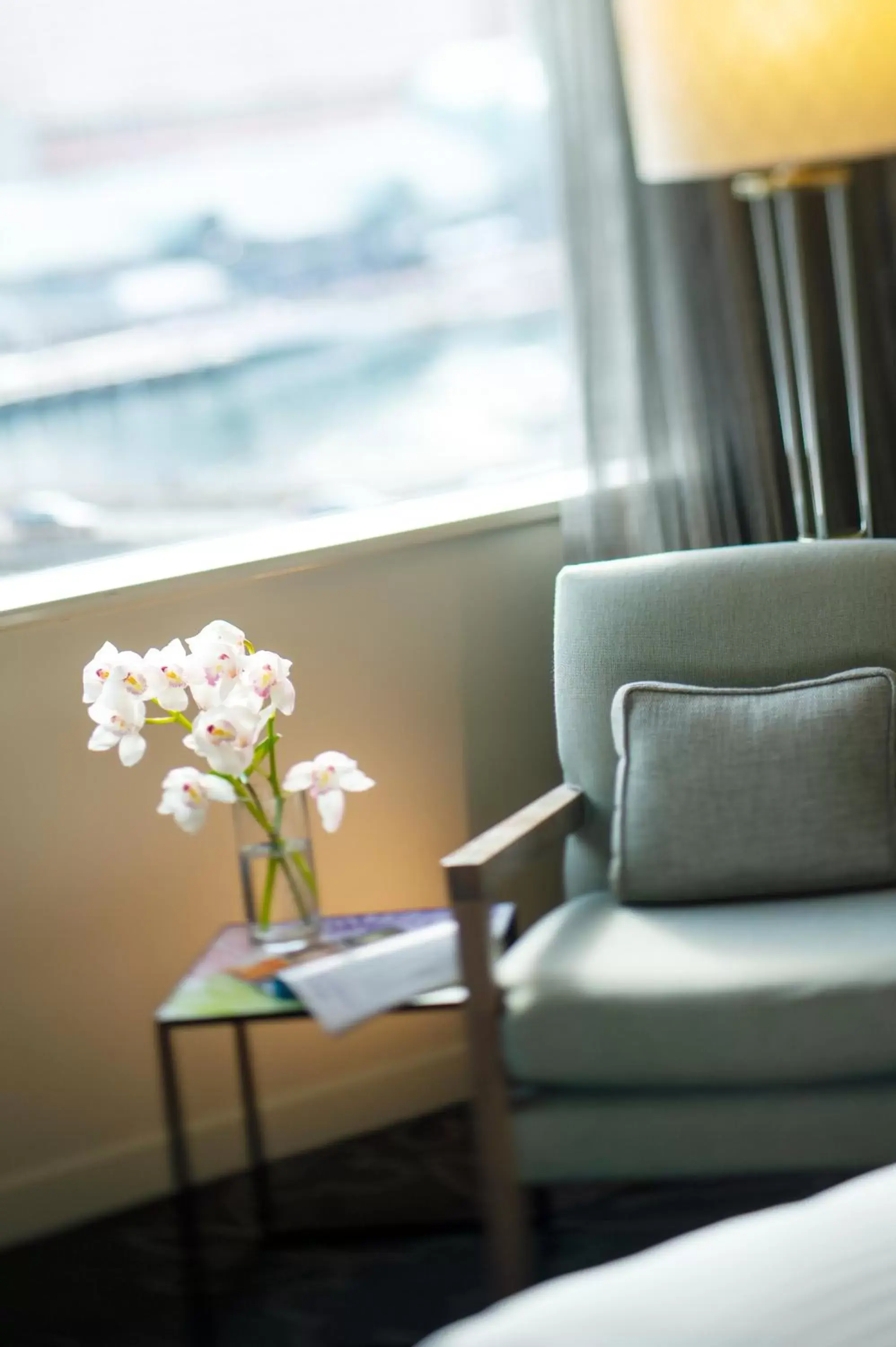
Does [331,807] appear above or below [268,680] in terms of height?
below

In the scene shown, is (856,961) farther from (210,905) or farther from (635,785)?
(210,905)

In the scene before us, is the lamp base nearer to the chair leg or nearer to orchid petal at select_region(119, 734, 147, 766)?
the chair leg

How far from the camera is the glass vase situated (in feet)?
7.08

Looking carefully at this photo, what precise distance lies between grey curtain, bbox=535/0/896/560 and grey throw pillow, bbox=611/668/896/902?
55 centimetres

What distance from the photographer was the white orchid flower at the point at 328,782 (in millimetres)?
2158

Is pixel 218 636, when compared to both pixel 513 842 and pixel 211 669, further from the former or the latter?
pixel 513 842

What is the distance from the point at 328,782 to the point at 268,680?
0.16 meters

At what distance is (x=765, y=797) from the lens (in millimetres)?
2191

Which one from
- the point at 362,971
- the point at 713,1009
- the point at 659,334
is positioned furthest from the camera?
the point at 659,334

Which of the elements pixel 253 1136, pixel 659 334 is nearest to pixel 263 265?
pixel 659 334

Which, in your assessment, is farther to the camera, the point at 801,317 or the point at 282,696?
the point at 801,317

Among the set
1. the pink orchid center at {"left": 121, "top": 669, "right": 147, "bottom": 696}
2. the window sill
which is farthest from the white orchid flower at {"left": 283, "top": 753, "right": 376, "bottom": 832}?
the window sill

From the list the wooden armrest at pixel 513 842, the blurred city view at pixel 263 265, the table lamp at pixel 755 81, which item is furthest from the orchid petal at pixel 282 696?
the table lamp at pixel 755 81

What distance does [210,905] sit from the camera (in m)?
2.57
